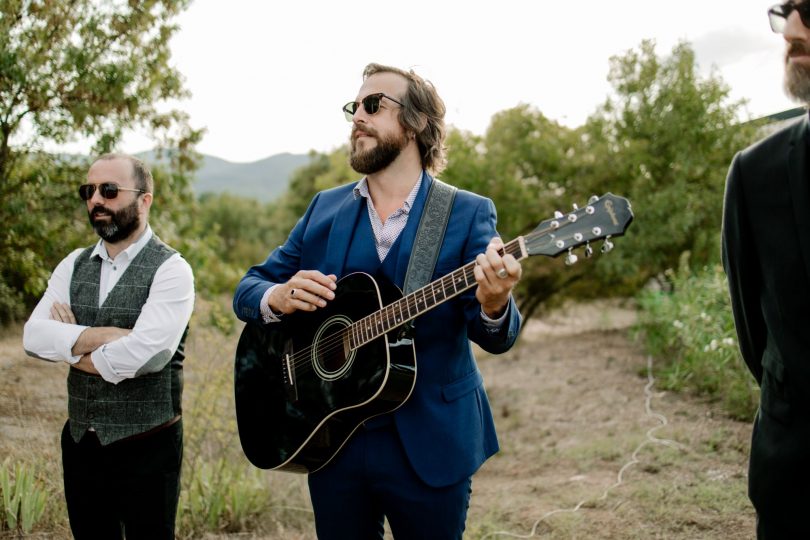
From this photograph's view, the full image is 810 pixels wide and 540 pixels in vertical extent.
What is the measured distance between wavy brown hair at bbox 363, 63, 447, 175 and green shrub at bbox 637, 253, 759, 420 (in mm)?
4879

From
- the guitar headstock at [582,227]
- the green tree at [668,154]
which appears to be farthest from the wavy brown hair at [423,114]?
the green tree at [668,154]

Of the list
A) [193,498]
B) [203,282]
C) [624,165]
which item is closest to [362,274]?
[193,498]

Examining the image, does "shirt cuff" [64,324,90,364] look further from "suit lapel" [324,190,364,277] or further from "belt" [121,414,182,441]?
"suit lapel" [324,190,364,277]

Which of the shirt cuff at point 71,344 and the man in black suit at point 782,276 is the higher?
the shirt cuff at point 71,344

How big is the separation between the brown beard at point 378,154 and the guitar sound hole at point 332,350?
0.61 m

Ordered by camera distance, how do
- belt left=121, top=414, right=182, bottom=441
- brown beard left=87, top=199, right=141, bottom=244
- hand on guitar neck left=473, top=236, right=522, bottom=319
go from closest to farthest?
hand on guitar neck left=473, top=236, right=522, bottom=319 → belt left=121, top=414, right=182, bottom=441 → brown beard left=87, top=199, right=141, bottom=244

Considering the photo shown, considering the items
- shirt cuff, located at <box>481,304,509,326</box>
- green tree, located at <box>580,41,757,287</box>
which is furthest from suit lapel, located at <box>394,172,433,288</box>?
green tree, located at <box>580,41,757,287</box>

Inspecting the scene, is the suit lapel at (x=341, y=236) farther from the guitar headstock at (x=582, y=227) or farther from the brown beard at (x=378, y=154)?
the guitar headstock at (x=582, y=227)

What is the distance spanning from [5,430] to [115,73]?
2.90 metres

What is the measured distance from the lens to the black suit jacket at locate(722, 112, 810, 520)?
1670 millimetres

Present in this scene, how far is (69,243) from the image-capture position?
217 inches

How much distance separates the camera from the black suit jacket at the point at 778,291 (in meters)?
1.67

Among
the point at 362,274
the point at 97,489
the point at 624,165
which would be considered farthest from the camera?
the point at 624,165

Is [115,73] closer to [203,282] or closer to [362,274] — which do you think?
[203,282]
